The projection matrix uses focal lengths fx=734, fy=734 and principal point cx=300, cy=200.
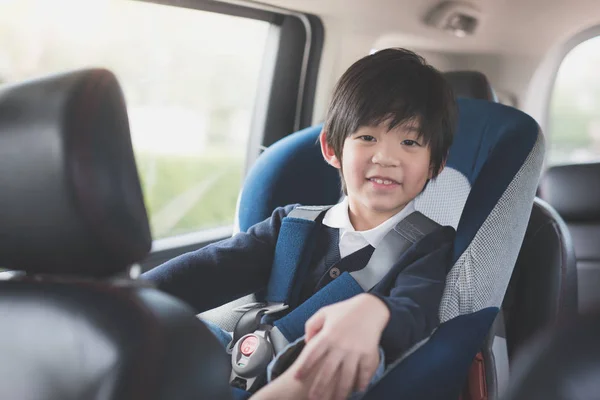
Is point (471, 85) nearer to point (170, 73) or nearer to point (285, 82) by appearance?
point (285, 82)

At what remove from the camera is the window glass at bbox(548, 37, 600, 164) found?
3223 millimetres

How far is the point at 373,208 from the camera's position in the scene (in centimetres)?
148

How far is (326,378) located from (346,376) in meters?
0.03

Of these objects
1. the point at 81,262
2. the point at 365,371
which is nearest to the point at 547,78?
the point at 365,371

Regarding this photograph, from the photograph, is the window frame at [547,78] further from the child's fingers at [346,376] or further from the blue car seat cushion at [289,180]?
the child's fingers at [346,376]

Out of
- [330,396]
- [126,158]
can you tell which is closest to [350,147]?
[330,396]

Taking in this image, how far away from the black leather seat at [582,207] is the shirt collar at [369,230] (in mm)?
1565

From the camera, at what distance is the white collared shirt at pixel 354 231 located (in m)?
1.51

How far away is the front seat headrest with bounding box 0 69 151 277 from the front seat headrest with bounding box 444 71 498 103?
1.45m

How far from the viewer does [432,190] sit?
1.68 m

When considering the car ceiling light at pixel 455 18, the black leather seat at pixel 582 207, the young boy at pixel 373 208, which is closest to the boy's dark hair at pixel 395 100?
the young boy at pixel 373 208

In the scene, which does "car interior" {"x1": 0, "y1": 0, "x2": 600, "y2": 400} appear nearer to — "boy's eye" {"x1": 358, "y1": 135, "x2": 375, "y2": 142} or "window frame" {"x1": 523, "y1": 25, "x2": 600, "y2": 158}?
"window frame" {"x1": 523, "y1": 25, "x2": 600, "y2": 158}

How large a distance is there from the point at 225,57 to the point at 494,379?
1.42 metres

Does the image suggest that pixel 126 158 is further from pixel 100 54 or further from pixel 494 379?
pixel 100 54
